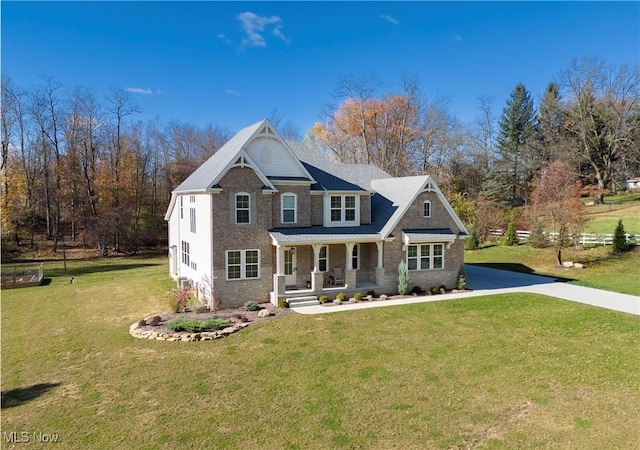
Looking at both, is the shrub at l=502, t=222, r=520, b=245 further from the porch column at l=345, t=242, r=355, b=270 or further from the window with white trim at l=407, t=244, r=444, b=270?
the porch column at l=345, t=242, r=355, b=270

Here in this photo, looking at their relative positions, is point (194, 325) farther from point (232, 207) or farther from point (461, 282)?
point (461, 282)

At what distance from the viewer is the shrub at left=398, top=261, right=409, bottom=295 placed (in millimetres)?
20625

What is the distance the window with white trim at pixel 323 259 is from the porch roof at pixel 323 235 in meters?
1.14

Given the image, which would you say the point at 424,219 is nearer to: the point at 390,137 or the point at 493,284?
the point at 493,284

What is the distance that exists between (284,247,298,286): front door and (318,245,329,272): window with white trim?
4.85 feet

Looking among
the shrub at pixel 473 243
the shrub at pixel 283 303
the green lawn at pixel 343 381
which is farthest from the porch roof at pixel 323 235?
the shrub at pixel 473 243

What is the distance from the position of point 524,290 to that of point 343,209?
10789 millimetres

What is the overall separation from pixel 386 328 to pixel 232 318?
630 cm

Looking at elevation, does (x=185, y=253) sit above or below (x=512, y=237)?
below

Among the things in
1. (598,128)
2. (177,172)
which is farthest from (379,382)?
(598,128)

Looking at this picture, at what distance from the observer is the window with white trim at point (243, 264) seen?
18.4 metres

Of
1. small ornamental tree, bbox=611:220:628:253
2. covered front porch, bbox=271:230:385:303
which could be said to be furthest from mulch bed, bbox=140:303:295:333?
small ornamental tree, bbox=611:220:628:253

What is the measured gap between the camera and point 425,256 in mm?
21766

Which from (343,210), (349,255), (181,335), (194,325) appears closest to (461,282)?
(349,255)
